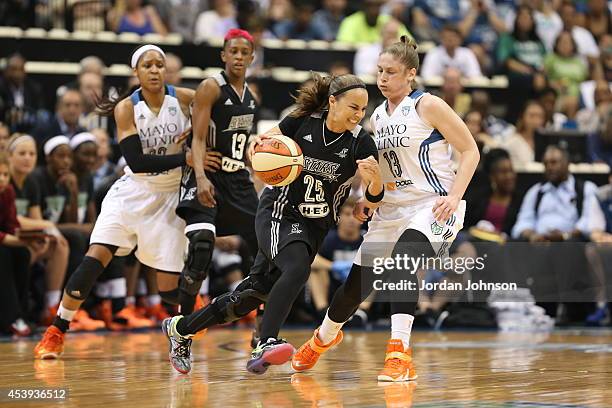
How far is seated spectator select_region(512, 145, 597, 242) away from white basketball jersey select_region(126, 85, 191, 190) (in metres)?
4.95

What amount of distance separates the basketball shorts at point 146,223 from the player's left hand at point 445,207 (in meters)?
2.48

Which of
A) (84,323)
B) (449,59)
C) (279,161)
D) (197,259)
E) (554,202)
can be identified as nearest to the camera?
(279,161)

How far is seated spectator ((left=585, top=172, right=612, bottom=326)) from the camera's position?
1129 cm

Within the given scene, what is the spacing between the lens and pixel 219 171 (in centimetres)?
809

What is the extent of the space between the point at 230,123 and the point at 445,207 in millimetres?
2227

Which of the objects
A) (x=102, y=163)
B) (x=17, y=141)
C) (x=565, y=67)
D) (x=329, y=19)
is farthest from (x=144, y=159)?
(x=565, y=67)

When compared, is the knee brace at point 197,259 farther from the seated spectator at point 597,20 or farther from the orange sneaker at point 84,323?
the seated spectator at point 597,20

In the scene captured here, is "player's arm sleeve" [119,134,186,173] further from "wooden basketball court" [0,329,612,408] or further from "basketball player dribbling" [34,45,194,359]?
"wooden basketball court" [0,329,612,408]

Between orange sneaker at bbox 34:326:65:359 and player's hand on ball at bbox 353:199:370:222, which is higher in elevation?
player's hand on ball at bbox 353:199:370:222

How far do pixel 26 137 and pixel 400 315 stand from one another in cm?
513

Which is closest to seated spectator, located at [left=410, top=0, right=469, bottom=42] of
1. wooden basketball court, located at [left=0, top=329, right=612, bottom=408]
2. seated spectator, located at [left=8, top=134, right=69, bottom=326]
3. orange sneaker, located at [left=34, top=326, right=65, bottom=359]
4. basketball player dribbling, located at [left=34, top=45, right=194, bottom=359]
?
seated spectator, located at [left=8, top=134, right=69, bottom=326]

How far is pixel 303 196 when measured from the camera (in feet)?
21.4

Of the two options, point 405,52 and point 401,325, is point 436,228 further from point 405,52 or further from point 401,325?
point 405,52

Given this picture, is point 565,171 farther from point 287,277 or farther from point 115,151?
point 287,277
